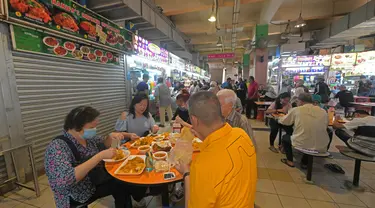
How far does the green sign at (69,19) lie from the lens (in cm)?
259

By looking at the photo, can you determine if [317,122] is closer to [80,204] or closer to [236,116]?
[236,116]

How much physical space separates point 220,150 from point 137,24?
18.4ft

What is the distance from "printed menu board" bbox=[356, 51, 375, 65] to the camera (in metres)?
7.40

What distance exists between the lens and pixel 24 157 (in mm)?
2770

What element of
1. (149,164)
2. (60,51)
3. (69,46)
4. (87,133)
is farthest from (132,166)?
(69,46)

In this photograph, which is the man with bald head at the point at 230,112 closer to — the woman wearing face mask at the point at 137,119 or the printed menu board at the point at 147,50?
the woman wearing face mask at the point at 137,119

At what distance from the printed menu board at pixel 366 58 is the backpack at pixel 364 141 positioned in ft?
25.3

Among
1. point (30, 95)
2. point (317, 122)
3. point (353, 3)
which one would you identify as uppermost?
point (353, 3)

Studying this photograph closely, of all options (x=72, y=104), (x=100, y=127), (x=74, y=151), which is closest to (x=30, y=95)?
(x=72, y=104)

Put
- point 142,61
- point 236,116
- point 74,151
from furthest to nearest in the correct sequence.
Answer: point 142,61 → point 236,116 → point 74,151

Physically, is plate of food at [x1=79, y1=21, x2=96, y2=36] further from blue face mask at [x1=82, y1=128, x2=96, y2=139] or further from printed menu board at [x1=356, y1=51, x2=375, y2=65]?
printed menu board at [x1=356, y1=51, x2=375, y2=65]

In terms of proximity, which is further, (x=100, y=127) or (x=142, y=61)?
(x=142, y=61)

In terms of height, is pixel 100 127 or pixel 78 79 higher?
pixel 78 79

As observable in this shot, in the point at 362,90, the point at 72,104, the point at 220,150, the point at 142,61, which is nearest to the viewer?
the point at 220,150
